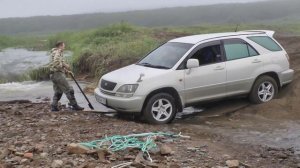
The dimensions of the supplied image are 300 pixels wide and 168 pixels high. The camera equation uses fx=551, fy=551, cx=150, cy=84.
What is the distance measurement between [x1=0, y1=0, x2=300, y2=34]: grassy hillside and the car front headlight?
30592mm

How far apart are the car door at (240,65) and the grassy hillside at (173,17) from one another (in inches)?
1145

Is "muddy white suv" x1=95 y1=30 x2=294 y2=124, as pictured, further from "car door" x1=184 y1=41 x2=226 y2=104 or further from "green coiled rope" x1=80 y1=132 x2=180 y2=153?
"green coiled rope" x1=80 y1=132 x2=180 y2=153

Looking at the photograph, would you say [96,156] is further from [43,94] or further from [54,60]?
[43,94]

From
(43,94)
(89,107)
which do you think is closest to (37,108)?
(89,107)

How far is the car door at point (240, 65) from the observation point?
11.6 m

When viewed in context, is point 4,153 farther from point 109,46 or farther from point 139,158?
point 109,46

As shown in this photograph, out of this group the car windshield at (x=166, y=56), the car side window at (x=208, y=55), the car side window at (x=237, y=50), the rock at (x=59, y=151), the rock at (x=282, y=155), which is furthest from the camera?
the car side window at (x=237, y=50)

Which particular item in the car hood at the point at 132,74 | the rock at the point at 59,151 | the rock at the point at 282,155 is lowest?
the rock at the point at 282,155

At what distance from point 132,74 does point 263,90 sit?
306cm

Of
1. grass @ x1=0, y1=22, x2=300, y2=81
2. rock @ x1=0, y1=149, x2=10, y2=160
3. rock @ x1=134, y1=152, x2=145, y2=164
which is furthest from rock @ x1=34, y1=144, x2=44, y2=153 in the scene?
grass @ x1=0, y1=22, x2=300, y2=81

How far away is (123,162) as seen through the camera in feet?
25.4

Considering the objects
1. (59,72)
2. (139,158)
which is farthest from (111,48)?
(139,158)

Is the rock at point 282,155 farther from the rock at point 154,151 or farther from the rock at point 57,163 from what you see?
the rock at point 57,163

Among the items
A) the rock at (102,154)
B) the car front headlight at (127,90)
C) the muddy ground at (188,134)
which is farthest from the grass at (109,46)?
the rock at (102,154)
